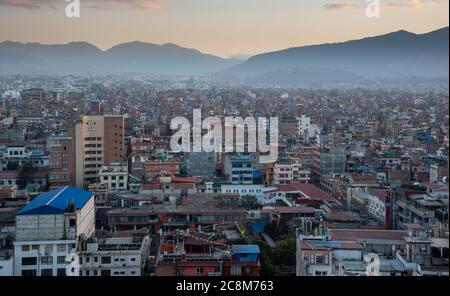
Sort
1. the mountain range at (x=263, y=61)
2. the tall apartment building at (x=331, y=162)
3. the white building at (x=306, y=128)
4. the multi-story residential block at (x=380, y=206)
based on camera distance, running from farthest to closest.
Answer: the white building at (x=306, y=128)
the mountain range at (x=263, y=61)
the tall apartment building at (x=331, y=162)
the multi-story residential block at (x=380, y=206)

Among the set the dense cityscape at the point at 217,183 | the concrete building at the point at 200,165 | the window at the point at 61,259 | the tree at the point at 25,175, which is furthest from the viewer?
the concrete building at the point at 200,165

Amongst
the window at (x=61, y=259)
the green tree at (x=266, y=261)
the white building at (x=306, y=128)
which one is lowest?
the green tree at (x=266, y=261)

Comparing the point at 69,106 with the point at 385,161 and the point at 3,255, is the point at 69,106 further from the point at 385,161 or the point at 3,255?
the point at 3,255

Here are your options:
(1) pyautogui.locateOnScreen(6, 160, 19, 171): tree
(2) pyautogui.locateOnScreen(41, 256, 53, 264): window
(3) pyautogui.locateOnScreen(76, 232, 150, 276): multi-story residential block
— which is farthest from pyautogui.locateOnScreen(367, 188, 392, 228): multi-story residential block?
(1) pyautogui.locateOnScreen(6, 160, 19, 171): tree

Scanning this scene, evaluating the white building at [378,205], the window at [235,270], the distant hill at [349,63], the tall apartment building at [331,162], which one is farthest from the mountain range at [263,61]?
the window at [235,270]

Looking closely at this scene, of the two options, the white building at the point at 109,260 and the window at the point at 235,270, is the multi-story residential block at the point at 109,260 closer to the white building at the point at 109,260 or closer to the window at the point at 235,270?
the white building at the point at 109,260

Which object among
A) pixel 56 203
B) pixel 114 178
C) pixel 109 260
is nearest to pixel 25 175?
pixel 114 178

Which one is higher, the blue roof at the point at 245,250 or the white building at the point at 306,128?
the white building at the point at 306,128
